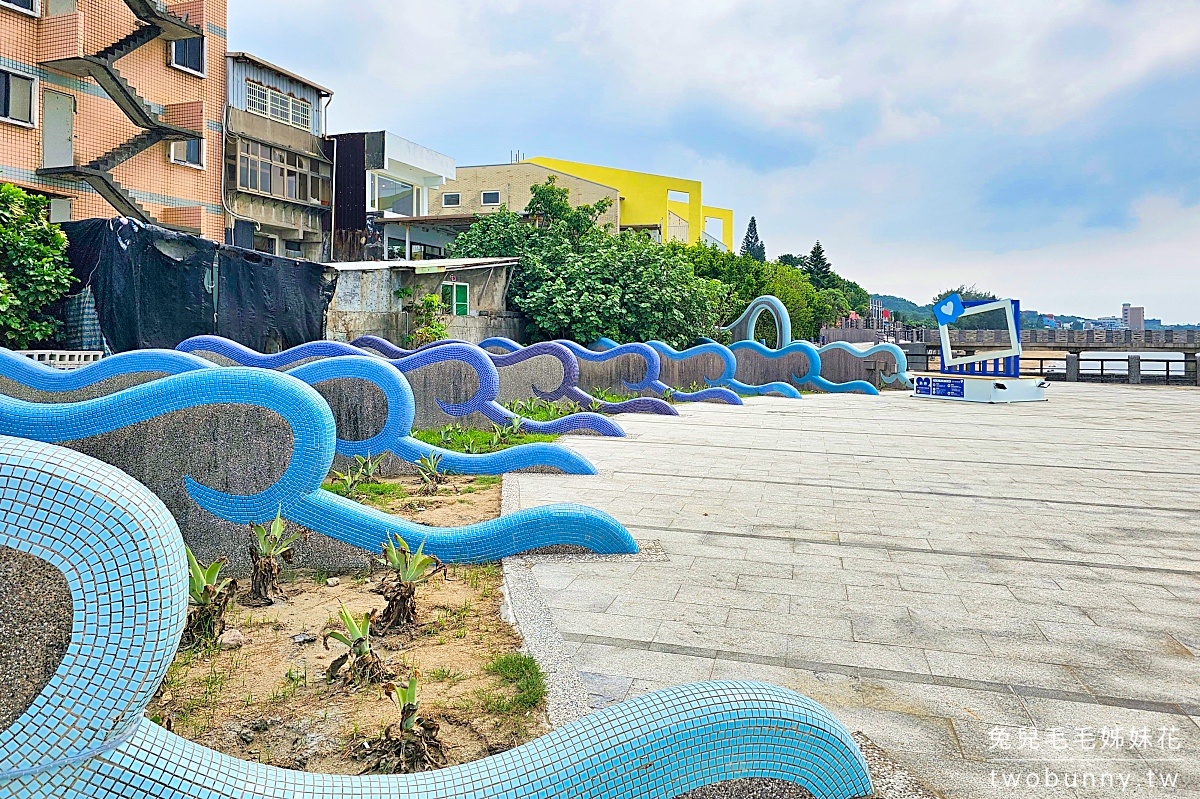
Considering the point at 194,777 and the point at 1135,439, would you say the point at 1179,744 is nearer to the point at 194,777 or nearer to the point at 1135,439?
the point at 194,777

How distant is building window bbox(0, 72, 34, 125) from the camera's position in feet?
60.1

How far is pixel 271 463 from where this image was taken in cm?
535

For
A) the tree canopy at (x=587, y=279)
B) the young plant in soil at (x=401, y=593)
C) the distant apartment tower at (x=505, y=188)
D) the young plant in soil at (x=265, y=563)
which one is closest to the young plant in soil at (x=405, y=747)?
the young plant in soil at (x=401, y=593)

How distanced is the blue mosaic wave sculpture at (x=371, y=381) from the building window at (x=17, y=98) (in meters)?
13.8

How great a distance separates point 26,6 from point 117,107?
2.69 meters

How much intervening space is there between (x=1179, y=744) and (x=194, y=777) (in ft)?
11.6

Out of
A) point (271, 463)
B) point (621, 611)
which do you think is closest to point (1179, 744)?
point (621, 611)

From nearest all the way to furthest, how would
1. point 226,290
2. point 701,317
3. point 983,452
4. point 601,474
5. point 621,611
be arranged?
point 621,611, point 601,474, point 983,452, point 226,290, point 701,317

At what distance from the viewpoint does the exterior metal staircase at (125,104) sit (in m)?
19.2

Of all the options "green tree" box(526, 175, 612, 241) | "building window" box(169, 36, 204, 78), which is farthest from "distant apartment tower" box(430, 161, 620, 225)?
"building window" box(169, 36, 204, 78)

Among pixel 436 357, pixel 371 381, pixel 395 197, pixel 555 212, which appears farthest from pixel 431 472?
pixel 395 197

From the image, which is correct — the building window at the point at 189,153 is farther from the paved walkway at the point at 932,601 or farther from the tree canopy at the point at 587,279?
the paved walkway at the point at 932,601

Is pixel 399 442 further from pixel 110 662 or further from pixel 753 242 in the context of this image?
pixel 753 242

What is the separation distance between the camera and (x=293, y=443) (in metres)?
5.38
